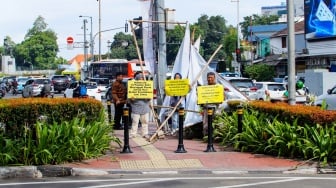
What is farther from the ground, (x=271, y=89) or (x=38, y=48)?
(x=38, y=48)

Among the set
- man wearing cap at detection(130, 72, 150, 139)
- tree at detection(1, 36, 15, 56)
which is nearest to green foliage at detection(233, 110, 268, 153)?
man wearing cap at detection(130, 72, 150, 139)

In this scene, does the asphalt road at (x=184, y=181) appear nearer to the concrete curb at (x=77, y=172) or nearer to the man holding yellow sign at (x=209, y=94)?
the concrete curb at (x=77, y=172)

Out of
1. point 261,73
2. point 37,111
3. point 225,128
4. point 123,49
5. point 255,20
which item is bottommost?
point 225,128

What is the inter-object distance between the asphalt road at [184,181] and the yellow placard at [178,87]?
4.71m

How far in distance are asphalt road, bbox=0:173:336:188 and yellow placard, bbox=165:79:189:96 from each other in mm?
4714

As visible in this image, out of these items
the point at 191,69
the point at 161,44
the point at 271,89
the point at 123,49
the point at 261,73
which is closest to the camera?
the point at 191,69

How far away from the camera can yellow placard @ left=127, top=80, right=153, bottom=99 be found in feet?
47.5

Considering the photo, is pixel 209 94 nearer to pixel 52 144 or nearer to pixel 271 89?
pixel 52 144

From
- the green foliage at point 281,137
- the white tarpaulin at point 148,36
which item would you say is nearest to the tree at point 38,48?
the white tarpaulin at point 148,36

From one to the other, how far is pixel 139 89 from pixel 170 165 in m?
3.65

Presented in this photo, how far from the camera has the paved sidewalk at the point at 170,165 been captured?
416 inches

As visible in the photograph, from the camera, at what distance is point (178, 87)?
1502 centimetres

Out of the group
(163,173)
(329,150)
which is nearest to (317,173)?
(329,150)

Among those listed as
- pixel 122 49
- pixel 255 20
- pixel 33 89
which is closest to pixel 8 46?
pixel 122 49
